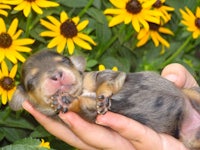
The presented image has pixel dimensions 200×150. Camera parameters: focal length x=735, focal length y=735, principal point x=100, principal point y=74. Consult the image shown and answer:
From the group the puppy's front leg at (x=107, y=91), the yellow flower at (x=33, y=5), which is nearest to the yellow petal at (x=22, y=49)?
the yellow flower at (x=33, y=5)

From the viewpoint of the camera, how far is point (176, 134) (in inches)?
156

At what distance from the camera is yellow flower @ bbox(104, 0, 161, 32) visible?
15.3 feet

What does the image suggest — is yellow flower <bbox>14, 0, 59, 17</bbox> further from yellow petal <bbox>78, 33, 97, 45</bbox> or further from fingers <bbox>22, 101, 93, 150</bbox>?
fingers <bbox>22, 101, 93, 150</bbox>

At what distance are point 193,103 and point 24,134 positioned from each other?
137 centimetres

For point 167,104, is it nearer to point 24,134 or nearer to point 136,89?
point 136,89

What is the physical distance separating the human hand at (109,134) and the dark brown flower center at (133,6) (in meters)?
1.05

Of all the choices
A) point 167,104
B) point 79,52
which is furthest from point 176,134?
point 79,52

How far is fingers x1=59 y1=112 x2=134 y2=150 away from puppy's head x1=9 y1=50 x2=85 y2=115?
202 millimetres

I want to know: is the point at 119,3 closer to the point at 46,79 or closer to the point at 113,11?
the point at 113,11

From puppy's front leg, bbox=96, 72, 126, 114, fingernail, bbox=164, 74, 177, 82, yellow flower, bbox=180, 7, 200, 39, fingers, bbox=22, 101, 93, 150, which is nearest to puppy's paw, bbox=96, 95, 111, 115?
puppy's front leg, bbox=96, 72, 126, 114

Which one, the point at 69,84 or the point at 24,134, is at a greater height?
the point at 69,84

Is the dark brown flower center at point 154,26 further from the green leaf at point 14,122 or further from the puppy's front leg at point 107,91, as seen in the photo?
the puppy's front leg at point 107,91

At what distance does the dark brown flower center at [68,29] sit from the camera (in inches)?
182

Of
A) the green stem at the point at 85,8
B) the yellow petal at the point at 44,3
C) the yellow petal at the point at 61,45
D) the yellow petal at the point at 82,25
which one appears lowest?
the yellow petal at the point at 61,45
